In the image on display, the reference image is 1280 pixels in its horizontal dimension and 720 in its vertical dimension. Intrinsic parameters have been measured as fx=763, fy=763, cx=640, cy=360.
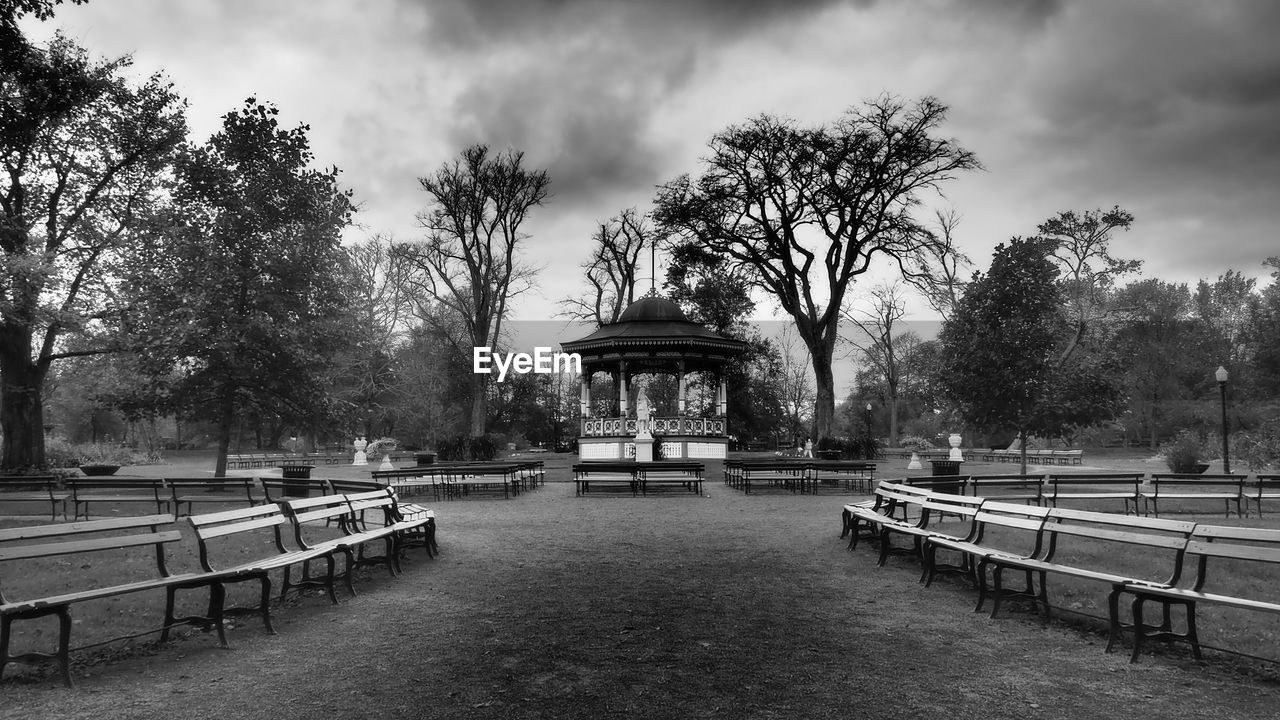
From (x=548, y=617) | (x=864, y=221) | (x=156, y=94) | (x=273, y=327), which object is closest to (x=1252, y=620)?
(x=548, y=617)

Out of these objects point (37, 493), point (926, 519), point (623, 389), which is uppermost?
point (623, 389)

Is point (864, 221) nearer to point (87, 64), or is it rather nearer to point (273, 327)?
point (273, 327)

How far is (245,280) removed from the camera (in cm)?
1870

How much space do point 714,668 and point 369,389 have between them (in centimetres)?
4296

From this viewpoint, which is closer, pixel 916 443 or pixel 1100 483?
pixel 1100 483

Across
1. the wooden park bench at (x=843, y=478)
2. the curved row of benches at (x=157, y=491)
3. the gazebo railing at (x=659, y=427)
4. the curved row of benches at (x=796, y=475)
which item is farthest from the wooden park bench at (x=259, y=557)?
the gazebo railing at (x=659, y=427)

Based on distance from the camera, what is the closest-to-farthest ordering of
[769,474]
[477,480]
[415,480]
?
[477,480] → [415,480] → [769,474]

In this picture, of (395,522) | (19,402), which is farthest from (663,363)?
(395,522)

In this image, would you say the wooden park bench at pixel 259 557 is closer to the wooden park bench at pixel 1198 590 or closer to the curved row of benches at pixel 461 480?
the wooden park bench at pixel 1198 590

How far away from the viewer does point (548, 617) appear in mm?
6316

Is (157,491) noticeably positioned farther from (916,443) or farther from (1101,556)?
(916,443)

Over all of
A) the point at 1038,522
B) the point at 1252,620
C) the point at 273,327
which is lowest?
the point at 1252,620

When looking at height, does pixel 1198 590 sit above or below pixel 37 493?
above

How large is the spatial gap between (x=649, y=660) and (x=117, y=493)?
63.6 ft
